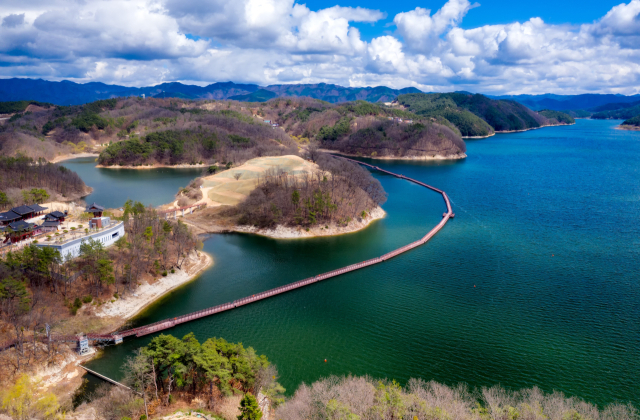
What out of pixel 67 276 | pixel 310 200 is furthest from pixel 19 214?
pixel 310 200

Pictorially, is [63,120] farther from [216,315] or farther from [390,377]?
[390,377]

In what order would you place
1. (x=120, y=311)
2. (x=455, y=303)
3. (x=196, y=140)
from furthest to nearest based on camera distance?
(x=196, y=140), (x=455, y=303), (x=120, y=311)

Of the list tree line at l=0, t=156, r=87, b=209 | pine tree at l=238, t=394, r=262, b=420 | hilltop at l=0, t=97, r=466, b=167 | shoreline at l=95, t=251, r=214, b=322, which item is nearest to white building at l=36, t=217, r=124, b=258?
shoreline at l=95, t=251, r=214, b=322

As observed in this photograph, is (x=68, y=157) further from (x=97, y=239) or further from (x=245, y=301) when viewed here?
(x=245, y=301)

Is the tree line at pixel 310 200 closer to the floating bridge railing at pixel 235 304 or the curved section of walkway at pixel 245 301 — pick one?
the curved section of walkway at pixel 245 301

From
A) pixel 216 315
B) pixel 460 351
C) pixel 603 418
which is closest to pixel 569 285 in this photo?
pixel 460 351
